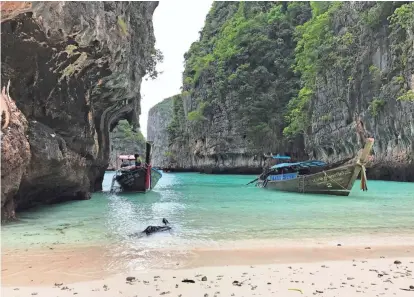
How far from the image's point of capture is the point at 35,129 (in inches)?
384

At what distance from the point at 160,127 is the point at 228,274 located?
258 ft

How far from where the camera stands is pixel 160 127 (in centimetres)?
8206

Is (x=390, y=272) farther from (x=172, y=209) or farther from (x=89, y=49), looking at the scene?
(x=89, y=49)

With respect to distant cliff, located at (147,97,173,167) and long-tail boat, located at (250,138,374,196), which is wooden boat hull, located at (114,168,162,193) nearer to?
long-tail boat, located at (250,138,374,196)

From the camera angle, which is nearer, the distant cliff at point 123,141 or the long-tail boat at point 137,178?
the long-tail boat at point 137,178

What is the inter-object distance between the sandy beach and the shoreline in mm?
12

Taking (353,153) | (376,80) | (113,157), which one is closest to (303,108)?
(353,153)

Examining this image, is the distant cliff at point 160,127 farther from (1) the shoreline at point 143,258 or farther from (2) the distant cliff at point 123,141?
(1) the shoreline at point 143,258

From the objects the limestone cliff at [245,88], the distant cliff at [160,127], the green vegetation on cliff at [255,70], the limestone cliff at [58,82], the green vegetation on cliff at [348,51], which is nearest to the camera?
the limestone cliff at [58,82]

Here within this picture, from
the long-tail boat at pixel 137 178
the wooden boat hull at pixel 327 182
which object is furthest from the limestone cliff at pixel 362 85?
the long-tail boat at pixel 137 178

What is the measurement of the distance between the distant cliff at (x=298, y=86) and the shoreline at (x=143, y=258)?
19.2 metres

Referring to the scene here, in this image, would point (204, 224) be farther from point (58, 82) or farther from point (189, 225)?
point (58, 82)

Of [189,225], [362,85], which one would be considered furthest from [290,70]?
[189,225]

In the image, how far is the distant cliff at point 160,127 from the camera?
252 ft
